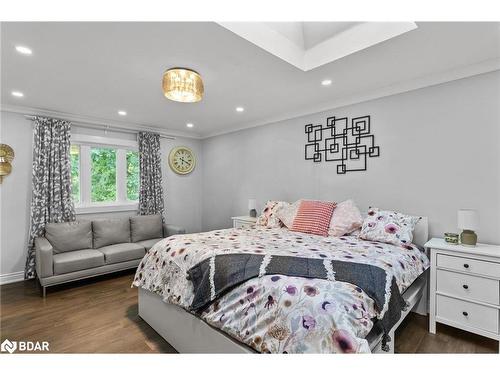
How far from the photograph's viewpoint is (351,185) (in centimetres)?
322

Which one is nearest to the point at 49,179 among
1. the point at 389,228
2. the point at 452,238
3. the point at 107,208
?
the point at 107,208

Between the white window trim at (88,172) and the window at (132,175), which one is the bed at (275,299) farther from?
the window at (132,175)

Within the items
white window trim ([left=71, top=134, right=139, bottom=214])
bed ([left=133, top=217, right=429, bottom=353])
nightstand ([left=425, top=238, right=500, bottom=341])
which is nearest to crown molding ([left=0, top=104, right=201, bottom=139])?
white window trim ([left=71, top=134, right=139, bottom=214])

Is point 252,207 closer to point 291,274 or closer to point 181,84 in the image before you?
point 181,84

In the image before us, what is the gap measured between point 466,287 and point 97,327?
3203 millimetres

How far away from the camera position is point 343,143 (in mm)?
3279

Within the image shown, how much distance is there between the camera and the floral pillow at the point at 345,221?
275cm

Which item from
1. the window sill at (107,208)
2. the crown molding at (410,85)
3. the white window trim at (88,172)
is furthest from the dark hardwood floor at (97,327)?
the crown molding at (410,85)

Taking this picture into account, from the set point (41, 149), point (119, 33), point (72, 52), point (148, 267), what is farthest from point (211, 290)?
point (41, 149)

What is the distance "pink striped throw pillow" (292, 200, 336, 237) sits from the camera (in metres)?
2.85

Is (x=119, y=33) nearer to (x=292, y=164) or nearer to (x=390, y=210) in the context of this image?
(x=292, y=164)

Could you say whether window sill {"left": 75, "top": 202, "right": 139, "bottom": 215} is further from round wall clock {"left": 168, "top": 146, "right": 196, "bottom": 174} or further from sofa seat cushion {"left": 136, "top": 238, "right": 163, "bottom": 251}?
round wall clock {"left": 168, "top": 146, "right": 196, "bottom": 174}

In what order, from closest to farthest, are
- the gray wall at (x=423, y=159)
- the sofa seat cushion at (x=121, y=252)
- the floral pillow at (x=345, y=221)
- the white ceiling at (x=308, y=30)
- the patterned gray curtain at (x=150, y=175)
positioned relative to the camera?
1. the white ceiling at (x=308, y=30)
2. the gray wall at (x=423, y=159)
3. the floral pillow at (x=345, y=221)
4. the sofa seat cushion at (x=121, y=252)
5. the patterned gray curtain at (x=150, y=175)

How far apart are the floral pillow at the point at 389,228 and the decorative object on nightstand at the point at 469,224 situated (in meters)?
0.38
